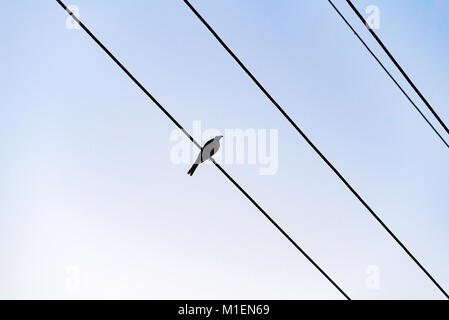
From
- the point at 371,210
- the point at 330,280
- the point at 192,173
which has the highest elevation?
the point at 192,173
